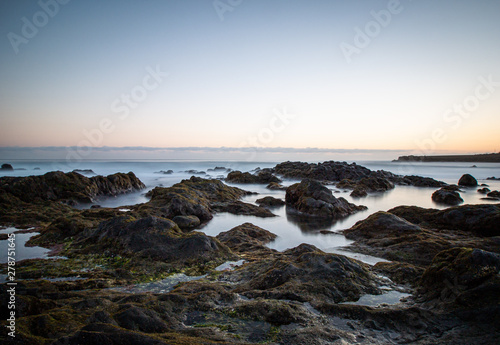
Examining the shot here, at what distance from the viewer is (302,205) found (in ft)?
60.4

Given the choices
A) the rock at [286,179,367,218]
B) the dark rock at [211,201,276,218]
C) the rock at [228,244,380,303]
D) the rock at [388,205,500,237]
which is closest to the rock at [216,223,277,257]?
the rock at [228,244,380,303]

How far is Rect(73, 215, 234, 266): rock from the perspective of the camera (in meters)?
8.01

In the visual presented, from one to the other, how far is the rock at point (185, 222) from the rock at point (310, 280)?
7.14 metres

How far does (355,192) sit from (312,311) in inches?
989

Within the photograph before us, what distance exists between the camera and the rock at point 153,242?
801cm

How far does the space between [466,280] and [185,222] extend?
11310mm

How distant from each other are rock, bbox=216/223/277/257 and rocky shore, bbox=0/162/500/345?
0.25 ft

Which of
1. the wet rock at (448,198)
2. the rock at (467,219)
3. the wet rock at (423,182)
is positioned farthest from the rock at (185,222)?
the wet rock at (423,182)

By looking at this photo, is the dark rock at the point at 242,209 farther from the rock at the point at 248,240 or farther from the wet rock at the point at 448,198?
the wet rock at the point at 448,198

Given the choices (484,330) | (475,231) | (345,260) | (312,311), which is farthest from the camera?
(475,231)

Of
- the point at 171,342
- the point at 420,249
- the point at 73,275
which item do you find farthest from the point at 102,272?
the point at 420,249

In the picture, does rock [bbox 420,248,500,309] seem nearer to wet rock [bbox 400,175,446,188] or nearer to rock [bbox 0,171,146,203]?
rock [bbox 0,171,146,203]

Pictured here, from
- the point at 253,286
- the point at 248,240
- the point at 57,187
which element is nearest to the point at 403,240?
the point at 248,240

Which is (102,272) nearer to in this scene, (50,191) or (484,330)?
(484,330)
